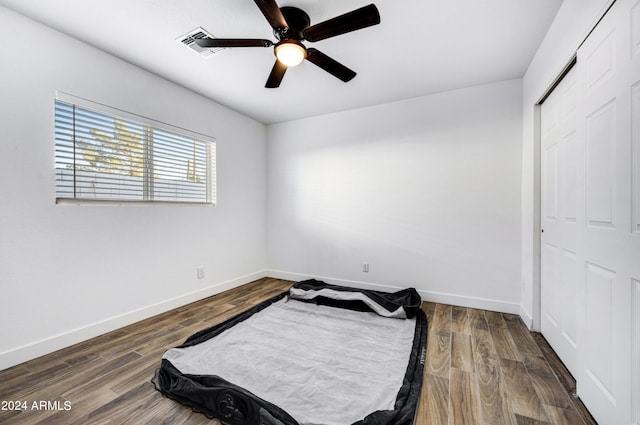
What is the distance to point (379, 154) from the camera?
3.37m

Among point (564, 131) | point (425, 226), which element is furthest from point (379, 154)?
point (564, 131)

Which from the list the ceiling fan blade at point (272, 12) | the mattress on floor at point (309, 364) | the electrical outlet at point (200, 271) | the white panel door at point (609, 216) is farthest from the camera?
the electrical outlet at point (200, 271)

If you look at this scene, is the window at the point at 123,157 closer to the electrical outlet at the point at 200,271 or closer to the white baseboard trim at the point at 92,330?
the electrical outlet at the point at 200,271

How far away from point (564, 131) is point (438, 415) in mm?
2102

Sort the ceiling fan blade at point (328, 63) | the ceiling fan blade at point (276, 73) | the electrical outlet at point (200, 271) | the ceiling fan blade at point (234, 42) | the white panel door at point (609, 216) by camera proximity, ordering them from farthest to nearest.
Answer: the electrical outlet at point (200, 271)
the ceiling fan blade at point (276, 73)
the ceiling fan blade at point (328, 63)
the ceiling fan blade at point (234, 42)
the white panel door at point (609, 216)

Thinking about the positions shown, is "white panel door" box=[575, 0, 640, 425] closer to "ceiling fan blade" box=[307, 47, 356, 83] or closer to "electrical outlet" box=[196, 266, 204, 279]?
"ceiling fan blade" box=[307, 47, 356, 83]

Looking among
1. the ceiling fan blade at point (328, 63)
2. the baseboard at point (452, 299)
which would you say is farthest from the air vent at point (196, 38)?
the baseboard at point (452, 299)

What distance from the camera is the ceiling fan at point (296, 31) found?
1.50 metres

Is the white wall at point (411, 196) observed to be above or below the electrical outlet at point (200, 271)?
above

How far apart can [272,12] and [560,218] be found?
2.49 meters

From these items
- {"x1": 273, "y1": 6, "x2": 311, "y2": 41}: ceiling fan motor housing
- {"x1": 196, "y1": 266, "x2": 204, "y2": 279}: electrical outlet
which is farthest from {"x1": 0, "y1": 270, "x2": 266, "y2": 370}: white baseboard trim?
{"x1": 273, "y1": 6, "x2": 311, "y2": 41}: ceiling fan motor housing

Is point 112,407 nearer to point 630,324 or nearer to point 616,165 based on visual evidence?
point 630,324

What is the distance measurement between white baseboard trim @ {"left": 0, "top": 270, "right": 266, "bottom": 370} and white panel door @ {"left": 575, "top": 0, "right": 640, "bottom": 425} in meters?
3.42

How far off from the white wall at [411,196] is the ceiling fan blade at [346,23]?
6.10 feet
